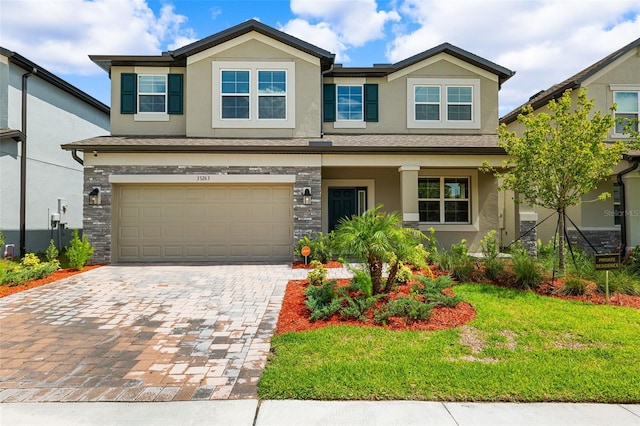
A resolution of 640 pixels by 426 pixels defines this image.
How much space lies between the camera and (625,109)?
13.1m

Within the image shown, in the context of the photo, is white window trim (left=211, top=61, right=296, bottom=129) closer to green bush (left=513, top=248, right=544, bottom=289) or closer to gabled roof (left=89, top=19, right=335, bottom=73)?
gabled roof (left=89, top=19, right=335, bottom=73)

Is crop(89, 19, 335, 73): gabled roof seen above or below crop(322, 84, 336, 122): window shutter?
above

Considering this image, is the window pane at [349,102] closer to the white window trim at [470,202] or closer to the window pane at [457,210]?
the white window trim at [470,202]

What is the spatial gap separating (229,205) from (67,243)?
8.53m

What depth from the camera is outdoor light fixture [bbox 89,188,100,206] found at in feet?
36.6

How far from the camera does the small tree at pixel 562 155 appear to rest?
7.73 meters

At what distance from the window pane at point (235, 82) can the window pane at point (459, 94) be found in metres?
7.27

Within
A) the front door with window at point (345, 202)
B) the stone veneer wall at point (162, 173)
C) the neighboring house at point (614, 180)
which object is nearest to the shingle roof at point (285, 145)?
the stone veneer wall at point (162, 173)

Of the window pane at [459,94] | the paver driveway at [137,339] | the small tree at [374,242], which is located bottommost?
the paver driveway at [137,339]

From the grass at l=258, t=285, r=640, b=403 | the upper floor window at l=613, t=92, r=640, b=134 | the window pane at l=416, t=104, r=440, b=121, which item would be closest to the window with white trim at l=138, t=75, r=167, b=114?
the window pane at l=416, t=104, r=440, b=121

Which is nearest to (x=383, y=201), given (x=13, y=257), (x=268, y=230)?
(x=268, y=230)

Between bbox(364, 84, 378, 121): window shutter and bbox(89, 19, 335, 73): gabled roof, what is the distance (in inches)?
70.6

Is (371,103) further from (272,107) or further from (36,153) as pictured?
(36,153)

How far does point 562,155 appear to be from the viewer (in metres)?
7.88
